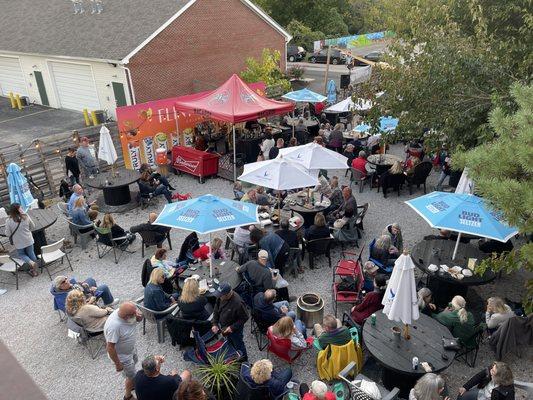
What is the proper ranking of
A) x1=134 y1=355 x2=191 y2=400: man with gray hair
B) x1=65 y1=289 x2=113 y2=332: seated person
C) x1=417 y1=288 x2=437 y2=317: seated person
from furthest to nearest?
x1=417 y1=288 x2=437 y2=317: seated person < x1=65 y1=289 x2=113 y2=332: seated person < x1=134 y1=355 x2=191 y2=400: man with gray hair

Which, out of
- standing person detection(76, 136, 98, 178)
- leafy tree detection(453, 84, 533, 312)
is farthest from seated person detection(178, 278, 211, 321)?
standing person detection(76, 136, 98, 178)

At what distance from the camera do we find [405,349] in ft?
20.7

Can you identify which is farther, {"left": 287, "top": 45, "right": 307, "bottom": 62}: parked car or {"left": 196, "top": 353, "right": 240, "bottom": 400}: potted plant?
{"left": 287, "top": 45, "right": 307, "bottom": 62}: parked car

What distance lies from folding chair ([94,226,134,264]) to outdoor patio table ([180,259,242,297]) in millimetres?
2486

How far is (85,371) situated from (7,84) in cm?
2723

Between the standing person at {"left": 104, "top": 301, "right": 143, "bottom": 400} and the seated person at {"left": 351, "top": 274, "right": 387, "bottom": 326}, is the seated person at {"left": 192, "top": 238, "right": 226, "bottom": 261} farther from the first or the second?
the seated person at {"left": 351, "top": 274, "right": 387, "bottom": 326}

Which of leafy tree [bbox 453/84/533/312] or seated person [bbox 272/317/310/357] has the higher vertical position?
leafy tree [bbox 453/84/533/312]

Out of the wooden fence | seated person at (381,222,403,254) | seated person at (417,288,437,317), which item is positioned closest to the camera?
seated person at (417,288,437,317)

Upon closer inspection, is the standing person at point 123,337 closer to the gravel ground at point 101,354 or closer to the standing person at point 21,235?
the gravel ground at point 101,354

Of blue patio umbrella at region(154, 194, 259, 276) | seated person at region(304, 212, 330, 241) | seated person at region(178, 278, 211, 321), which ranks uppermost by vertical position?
blue patio umbrella at region(154, 194, 259, 276)

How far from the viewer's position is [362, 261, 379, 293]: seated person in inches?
315

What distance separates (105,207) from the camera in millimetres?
12750

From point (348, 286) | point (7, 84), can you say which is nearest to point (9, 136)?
point (7, 84)

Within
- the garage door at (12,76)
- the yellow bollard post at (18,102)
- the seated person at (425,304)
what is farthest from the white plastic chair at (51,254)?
the garage door at (12,76)
